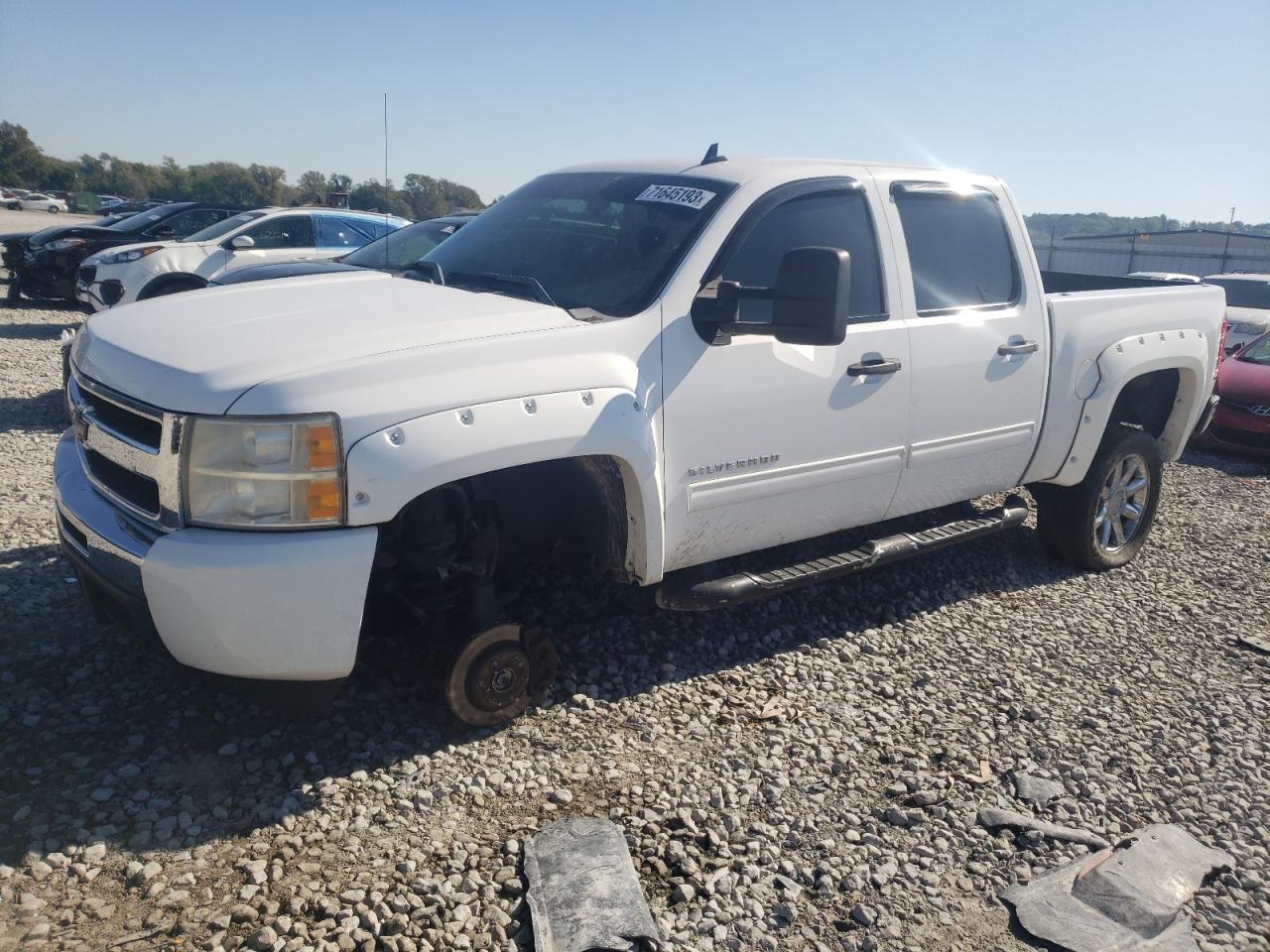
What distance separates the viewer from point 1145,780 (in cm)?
361

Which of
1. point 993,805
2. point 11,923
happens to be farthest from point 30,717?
point 993,805

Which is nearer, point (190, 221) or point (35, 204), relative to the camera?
point (190, 221)

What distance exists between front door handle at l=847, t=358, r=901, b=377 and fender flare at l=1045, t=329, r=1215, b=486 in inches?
60.0

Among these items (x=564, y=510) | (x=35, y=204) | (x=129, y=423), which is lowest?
(x=564, y=510)

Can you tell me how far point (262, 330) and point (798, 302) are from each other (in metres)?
1.76

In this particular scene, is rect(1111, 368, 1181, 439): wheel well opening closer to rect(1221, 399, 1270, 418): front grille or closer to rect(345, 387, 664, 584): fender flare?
rect(345, 387, 664, 584): fender flare

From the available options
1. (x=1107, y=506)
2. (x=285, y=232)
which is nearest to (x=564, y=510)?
(x=1107, y=506)

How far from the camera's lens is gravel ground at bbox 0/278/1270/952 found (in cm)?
272

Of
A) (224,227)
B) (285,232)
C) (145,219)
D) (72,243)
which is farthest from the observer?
(145,219)

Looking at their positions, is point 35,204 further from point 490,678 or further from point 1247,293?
point 490,678

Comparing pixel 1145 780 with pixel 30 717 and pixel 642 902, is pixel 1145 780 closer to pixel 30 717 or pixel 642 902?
pixel 642 902

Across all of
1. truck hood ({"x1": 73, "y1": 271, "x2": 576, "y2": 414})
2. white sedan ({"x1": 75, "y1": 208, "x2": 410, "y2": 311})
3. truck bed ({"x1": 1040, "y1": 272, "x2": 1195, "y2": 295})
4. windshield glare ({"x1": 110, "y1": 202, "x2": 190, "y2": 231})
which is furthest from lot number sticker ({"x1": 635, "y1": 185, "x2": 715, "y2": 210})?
windshield glare ({"x1": 110, "y1": 202, "x2": 190, "y2": 231})

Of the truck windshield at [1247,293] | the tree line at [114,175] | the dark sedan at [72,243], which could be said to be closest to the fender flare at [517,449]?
the dark sedan at [72,243]

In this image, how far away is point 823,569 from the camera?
13.7 feet
